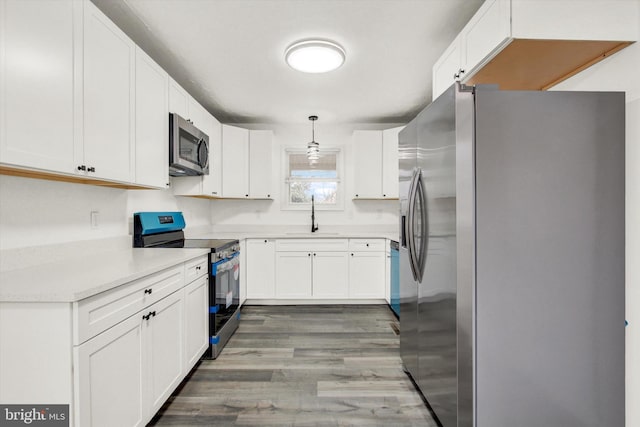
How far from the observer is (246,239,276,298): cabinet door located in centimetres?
373

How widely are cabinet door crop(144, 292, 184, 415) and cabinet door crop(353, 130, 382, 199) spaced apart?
9.04 ft

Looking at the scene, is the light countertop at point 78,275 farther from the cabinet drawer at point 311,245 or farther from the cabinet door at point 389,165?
the cabinet door at point 389,165

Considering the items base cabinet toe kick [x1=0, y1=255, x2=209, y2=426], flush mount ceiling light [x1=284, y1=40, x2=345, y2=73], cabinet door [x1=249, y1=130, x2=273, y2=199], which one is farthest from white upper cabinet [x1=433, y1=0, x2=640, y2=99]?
cabinet door [x1=249, y1=130, x2=273, y2=199]

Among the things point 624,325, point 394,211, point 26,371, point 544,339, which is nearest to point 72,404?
point 26,371

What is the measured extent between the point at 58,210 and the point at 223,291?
1.31 m

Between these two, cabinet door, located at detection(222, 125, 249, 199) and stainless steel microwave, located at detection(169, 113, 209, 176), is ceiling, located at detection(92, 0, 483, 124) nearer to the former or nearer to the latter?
cabinet door, located at detection(222, 125, 249, 199)

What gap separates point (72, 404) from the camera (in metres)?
1.10

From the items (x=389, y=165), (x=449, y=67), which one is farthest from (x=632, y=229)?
(x=389, y=165)

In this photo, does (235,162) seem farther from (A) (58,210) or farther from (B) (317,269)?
(A) (58,210)

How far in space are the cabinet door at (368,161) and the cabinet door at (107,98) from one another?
8.94ft

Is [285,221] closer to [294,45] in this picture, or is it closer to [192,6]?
[294,45]

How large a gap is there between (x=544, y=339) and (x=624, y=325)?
0.36 m

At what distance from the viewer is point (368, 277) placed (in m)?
3.75

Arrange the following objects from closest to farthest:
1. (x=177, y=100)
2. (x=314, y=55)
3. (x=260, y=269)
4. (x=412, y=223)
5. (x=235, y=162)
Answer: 1. (x=412, y=223)
2. (x=314, y=55)
3. (x=177, y=100)
4. (x=260, y=269)
5. (x=235, y=162)
